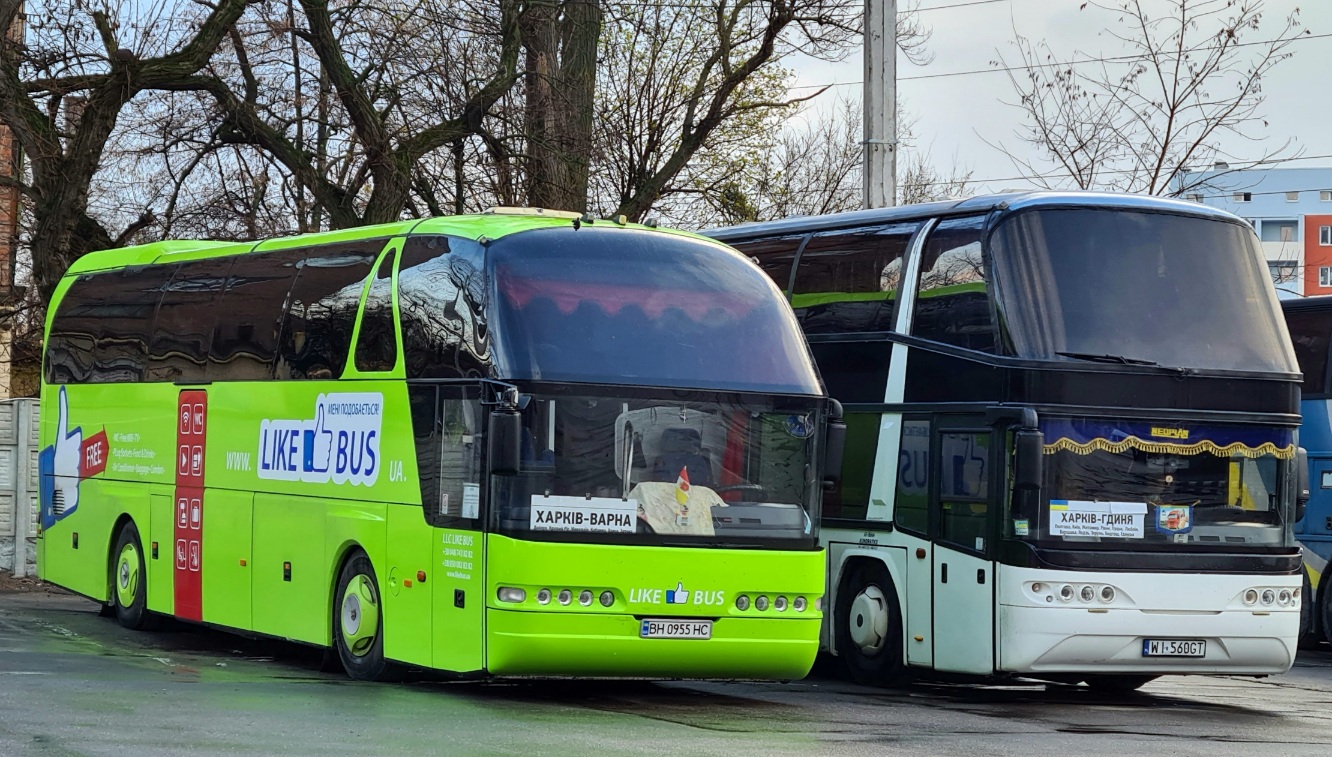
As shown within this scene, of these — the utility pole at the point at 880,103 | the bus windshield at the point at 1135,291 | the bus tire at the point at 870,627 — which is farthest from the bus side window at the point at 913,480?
the utility pole at the point at 880,103

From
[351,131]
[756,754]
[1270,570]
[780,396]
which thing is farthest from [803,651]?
[351,131]

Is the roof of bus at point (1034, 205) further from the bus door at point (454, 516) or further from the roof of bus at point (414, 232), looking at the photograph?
the bus door at point (454, 516)

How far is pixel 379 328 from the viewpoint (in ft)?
45.9

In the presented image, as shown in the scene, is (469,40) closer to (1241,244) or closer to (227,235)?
(227,235)

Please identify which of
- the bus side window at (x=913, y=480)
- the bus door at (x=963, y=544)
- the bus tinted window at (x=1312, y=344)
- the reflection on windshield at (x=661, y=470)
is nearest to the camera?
the reflection on windshield at (x=661, y=470)

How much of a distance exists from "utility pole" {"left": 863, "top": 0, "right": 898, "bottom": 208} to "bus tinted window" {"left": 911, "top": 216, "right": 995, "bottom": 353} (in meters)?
8.25

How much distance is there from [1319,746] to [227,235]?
18.5 m

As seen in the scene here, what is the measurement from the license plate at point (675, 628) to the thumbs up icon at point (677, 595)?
12 centimetres

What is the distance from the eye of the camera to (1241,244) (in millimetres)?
14945

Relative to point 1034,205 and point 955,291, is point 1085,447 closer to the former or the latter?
point 955,291

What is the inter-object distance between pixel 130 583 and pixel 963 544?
8053mm

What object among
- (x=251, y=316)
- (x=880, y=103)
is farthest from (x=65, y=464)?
(x=880, y=103)

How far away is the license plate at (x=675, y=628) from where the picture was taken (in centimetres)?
1248

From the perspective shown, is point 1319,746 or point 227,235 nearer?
point 1319,746
